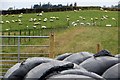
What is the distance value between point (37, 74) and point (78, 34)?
58.4ft

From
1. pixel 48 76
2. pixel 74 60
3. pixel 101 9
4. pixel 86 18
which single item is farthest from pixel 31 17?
pixel 48 76

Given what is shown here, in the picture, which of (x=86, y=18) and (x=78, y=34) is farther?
(x=86, y=18)

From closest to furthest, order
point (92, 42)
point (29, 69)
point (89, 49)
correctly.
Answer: point (29, 69)
point (89, 49)
point (92, 42)

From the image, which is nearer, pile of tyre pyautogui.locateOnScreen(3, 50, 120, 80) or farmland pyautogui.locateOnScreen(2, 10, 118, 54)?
pile of tyre pyautogui.locateOnScreen(3, 50, 120, 80)

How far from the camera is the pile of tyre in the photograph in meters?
3.12

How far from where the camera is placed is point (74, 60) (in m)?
5.25

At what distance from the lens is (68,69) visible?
3.33 metres

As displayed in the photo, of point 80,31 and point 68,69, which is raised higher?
point 68,69

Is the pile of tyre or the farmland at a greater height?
the pile of tyre

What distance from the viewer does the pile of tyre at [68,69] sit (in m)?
3.12

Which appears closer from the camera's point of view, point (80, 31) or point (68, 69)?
point (68, 69)

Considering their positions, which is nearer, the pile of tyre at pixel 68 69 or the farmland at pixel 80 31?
the pile of tyre at pixel 68 69

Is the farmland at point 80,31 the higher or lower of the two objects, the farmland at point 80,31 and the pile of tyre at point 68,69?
the lower

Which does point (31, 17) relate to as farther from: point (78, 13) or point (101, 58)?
point (101, 58)
